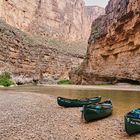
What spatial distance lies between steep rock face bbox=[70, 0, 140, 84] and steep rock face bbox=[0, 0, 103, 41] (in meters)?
58.0

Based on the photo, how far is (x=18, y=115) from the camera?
1321 centimetres

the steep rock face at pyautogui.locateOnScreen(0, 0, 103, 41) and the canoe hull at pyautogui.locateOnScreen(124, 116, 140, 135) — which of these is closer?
the canoe hull at pyautogui.locateOnScreen(124, 116, 140, 135)

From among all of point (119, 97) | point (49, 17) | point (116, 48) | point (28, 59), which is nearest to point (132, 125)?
point (119, 97)

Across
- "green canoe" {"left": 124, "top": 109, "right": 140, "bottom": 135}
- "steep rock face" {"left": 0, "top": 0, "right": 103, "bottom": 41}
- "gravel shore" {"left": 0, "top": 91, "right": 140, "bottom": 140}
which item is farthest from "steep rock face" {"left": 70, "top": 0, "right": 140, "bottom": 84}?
"steep rock face" {"left": 0, "top": 0, "right": 103, "bottom": 41}

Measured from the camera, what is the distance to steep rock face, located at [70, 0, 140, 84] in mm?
42644

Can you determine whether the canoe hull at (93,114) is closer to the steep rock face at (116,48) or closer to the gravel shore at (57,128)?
the gravel shore at (57,128)

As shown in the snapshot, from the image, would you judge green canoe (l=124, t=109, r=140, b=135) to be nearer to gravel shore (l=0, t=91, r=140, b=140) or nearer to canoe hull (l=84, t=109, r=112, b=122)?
gravel shore (l=0, t=91, r=140, b=140)

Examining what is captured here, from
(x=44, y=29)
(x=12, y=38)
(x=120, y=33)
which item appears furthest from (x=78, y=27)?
(x=120, y=33)

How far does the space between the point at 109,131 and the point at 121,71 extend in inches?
1420

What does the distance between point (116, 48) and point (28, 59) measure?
44.5m

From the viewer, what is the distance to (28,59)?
284 ft

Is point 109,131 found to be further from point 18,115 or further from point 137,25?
point 137,25

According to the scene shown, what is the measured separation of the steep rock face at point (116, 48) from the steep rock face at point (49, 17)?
5802 centimetres

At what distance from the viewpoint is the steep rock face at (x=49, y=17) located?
113 m
